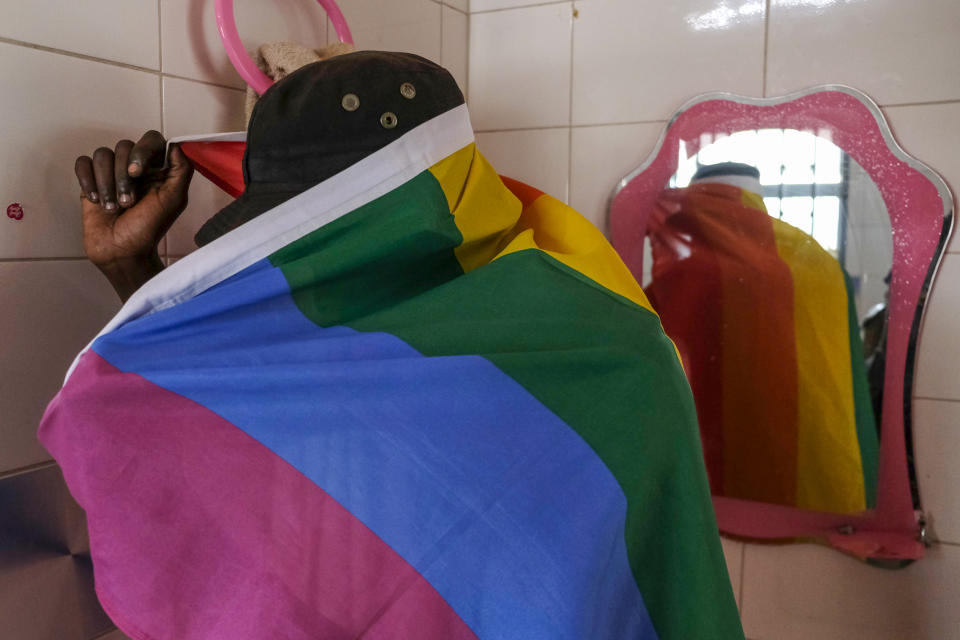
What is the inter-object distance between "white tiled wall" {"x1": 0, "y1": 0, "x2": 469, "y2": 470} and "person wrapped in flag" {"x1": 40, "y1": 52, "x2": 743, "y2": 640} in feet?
0.69

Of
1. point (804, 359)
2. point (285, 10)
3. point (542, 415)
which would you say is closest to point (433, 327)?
point (542, 415)

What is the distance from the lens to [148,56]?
35.2 inches

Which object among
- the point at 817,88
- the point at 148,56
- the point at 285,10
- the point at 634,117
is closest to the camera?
the point at 148,56

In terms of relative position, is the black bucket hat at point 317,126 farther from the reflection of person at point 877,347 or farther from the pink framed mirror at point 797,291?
the reflection of person at point 877,347

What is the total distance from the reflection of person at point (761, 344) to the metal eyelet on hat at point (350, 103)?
0.79m

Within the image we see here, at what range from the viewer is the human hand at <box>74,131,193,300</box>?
29.6 inches

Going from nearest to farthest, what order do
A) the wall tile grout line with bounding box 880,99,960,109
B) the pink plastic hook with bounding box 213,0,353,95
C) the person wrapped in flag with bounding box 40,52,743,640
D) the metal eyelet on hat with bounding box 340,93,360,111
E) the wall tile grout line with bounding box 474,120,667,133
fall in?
1. the person wrapped in flag with bounding box 40,52,743,640
2. the metal eyelet on hat with bounding box 340,93,360,111
3. the pink plastic hook with bounding box 213,0,353,95
4. the wall tile grout line with bounding box 880,99,960,109
5. the wall tile grout line with bounding box 474,120,667,133

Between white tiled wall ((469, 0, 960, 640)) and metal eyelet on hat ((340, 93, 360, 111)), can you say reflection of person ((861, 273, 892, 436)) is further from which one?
metal eyelet on hat ((340, 93, 360, 111))

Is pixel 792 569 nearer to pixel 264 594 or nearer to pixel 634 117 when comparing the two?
pixel 634 117

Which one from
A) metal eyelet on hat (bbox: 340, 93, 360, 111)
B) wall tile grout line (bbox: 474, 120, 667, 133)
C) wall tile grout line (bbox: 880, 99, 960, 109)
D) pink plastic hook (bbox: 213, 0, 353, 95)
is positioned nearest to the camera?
metal eyelet on hat (bbox: 340, 93, 360, 111)

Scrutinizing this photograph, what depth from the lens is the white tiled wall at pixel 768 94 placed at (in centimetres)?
120

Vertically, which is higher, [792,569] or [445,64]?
[445,64]

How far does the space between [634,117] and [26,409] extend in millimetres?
1060

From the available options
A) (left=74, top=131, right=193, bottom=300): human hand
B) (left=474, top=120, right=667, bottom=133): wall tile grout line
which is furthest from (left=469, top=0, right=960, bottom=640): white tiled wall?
(left=74, top=131, right=193, bottom=300): human hand
